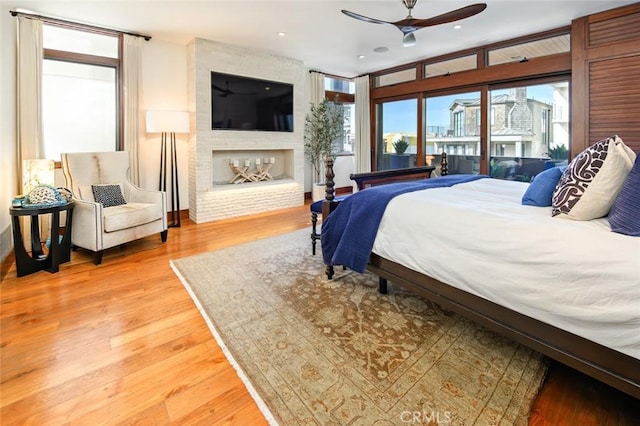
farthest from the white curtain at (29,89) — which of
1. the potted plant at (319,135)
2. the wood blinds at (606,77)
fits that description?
the wood blinds at (606,77)

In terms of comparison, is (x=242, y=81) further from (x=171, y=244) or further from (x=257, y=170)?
(x=171, y=244)

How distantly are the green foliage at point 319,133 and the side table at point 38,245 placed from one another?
4.28 meters

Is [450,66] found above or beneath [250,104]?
above

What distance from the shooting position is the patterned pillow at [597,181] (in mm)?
1517

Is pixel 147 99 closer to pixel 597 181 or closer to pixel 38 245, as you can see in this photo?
pixel 38 245

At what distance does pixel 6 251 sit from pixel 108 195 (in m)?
1.08

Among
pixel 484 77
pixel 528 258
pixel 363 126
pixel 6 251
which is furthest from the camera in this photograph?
pixel 363 126

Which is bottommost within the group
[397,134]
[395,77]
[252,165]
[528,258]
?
[528,258]

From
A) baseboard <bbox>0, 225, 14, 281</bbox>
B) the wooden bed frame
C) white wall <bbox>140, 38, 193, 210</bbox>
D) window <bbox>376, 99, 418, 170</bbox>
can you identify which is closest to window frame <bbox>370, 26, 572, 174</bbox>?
window <bbox>376, 99, 418, 170</bbox>

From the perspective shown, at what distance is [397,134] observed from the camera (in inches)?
273

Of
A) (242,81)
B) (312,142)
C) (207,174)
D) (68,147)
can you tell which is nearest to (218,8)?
(242,81)

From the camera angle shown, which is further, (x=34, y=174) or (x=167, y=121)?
(x=167, y=121)

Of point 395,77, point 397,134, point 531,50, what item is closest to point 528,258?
point 531,50

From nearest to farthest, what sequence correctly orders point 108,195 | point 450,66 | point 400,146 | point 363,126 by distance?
point 108,195 < point 450,66 < point 400,146 < point 363,126
